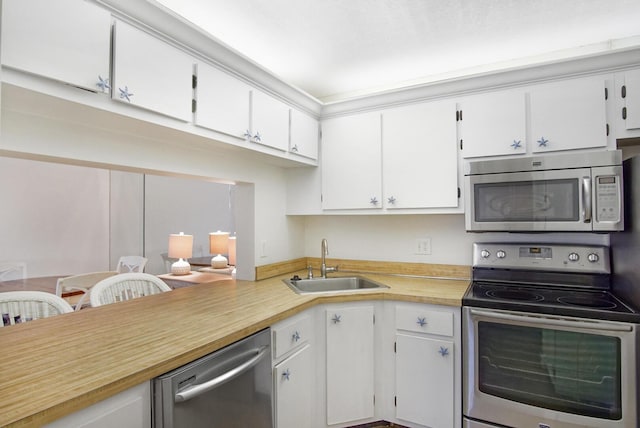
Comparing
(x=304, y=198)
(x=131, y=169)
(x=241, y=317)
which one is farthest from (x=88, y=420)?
(x=304, y=198)

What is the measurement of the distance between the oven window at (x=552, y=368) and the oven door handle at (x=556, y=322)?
0.14ft

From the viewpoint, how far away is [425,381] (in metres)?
1.88

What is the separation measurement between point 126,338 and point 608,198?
2204 millimetres

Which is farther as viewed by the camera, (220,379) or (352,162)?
(352,162)

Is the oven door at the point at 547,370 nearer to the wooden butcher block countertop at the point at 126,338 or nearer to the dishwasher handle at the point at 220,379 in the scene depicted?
the wooden butcher block countertop at the point at 126,338

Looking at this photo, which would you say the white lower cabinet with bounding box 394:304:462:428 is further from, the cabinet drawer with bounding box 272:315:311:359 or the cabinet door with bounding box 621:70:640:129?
the cabinet door with bounding box 621:70:640:129

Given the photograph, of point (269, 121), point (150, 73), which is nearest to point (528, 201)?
point (269, 121)

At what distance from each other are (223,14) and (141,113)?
2.50 feet

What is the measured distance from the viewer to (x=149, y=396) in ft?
3.32

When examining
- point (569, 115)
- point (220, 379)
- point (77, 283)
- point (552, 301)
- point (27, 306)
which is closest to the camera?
point (220, 379)

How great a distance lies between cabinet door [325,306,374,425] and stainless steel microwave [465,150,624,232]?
871 millimetres

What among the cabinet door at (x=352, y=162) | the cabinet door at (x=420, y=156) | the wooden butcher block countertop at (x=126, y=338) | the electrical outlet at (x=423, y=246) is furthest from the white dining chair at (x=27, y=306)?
the electrical outlet at (x=423, y=246)

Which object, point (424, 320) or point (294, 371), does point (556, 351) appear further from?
point (294, 371)

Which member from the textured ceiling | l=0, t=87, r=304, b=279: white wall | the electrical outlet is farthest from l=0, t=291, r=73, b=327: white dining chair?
the electrical outlet
